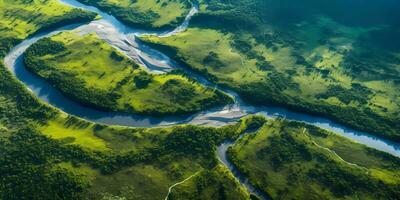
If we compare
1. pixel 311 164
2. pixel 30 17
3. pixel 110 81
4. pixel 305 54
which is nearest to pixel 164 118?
pixel 110 81

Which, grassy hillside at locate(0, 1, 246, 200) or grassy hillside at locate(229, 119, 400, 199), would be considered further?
grassy hillside at locate(229, 119, 400, 199)

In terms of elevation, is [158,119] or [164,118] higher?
[164,118]

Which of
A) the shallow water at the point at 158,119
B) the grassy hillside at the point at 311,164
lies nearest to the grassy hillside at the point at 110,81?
the shallow water at the point at 158,119

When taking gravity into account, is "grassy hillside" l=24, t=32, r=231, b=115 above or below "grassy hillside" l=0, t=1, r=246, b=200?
above

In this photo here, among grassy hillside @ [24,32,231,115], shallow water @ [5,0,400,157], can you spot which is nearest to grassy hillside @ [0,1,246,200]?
shallow water @ [5,0,400,157]

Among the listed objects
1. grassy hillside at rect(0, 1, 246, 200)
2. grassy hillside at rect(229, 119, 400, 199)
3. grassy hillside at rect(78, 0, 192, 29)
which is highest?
grassy hillside at rect(78, 0, 192, 29)

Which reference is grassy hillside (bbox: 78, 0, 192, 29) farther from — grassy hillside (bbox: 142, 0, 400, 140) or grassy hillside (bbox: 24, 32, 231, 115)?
grassy hillside (bbox: 24, 32, 231, 115)

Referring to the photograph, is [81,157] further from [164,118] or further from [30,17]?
[30,17]
